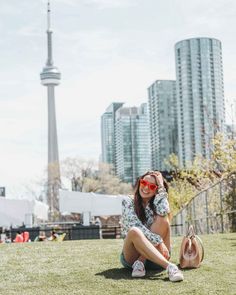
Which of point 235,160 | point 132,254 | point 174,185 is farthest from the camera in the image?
point 174,185

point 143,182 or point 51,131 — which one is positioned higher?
point 51,131

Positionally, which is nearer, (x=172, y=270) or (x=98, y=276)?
(x=172, y=270)

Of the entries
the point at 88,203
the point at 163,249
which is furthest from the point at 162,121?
the point at 163,249

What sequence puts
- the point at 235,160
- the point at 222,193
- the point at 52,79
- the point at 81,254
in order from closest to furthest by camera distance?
the point at 81,254, the point at 222,193, the point at 235,160, the point at 52,79

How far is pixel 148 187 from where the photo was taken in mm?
5941

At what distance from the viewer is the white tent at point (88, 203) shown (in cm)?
2261

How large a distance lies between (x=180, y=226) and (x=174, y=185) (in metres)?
9.71

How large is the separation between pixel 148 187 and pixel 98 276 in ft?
3.31

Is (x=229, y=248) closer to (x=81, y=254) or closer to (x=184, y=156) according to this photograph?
(x=81, y=254)

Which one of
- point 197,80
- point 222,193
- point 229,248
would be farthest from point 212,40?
point 229,248

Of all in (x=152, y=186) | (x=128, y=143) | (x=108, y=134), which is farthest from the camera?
(x=108, y=134)

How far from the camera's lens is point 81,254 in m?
Answer: 7.93

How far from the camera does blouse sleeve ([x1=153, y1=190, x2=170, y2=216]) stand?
5828 millimetres

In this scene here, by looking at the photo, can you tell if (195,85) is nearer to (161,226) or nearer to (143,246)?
(161,226)
